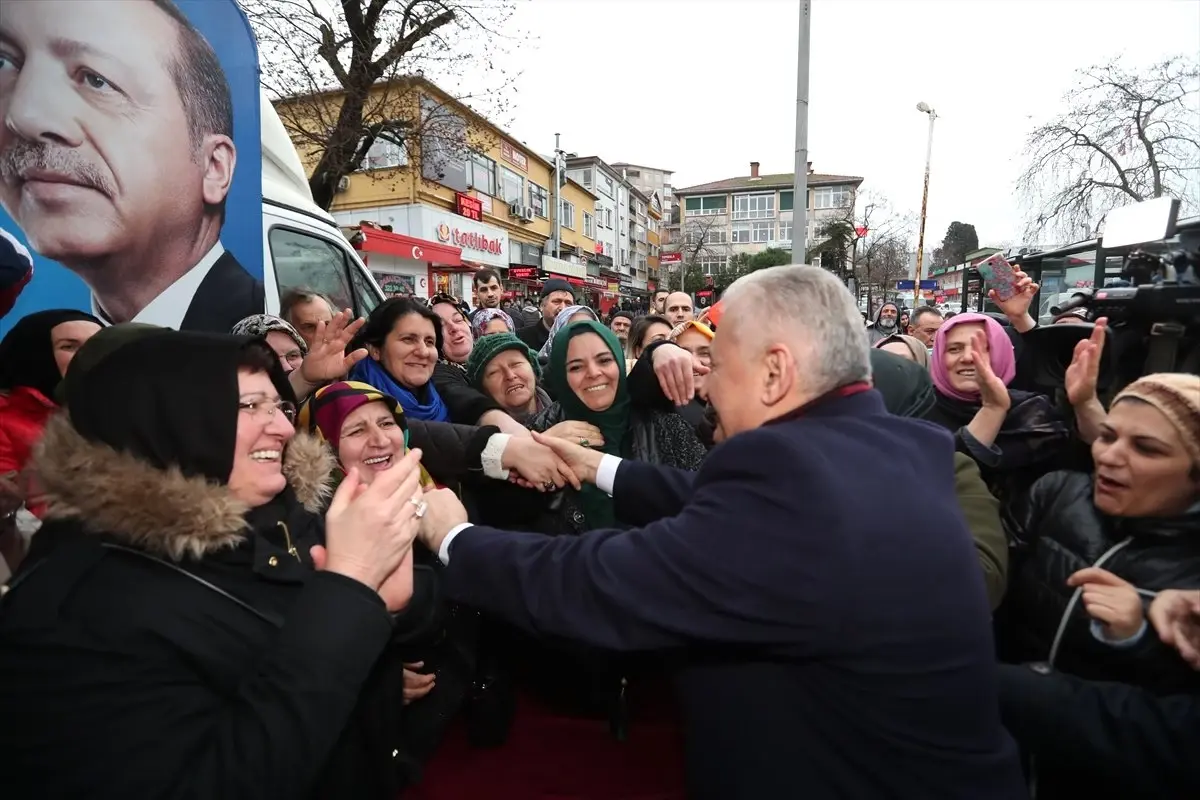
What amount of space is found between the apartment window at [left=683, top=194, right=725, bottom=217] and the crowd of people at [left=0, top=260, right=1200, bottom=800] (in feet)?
245

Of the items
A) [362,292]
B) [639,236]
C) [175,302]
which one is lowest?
[175,302]

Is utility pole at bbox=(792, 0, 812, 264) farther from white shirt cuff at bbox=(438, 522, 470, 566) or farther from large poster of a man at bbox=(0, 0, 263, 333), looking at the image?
white shirt cuff at bbox=(438, 522, 470, 566)

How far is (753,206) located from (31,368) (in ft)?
244

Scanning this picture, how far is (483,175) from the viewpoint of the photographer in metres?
27.5

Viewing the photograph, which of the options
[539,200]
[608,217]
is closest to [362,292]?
[539,200]

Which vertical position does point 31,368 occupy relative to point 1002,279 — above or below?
below

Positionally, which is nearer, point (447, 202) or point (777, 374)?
point (777, 374)

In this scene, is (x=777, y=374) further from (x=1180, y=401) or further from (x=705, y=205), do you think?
(x=705, y=205)

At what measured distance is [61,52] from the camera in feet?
6.26

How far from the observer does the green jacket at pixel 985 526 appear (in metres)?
2.10

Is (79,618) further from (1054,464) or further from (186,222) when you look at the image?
(1054,464)

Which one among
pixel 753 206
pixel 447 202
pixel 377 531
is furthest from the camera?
pixel 753 206

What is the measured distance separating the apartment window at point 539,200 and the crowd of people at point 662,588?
32787 mm

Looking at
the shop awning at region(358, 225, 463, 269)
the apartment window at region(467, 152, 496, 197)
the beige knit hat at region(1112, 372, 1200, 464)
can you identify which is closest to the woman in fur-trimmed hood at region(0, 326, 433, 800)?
the beige knit hat at region(1112, 372, 1200, 464)
